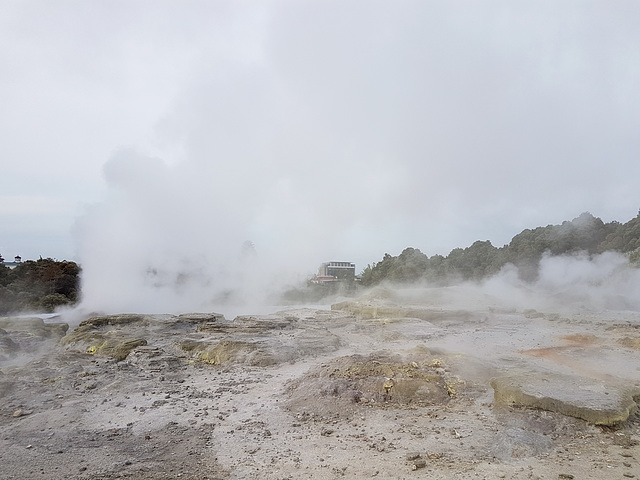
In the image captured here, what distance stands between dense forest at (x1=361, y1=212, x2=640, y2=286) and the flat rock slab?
2243 centimetres

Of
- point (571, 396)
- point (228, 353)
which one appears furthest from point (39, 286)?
point (571, 396)

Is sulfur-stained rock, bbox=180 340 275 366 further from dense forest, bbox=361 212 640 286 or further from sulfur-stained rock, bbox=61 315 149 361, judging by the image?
dense forest, bbox=361 212 640 286

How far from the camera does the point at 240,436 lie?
539cm

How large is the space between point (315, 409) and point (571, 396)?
369 centimetres

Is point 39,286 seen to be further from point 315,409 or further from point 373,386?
point 373,386

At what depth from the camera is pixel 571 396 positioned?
581 centimetres

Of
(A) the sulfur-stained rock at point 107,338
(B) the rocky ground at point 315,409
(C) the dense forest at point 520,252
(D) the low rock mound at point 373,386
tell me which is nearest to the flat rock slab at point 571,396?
(B) the rocky ground at point 315,409

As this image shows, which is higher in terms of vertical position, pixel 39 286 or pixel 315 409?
pixel 39 286

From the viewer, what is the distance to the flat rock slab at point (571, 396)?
5367 millimetres

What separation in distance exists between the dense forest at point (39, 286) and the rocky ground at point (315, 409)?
10264mm

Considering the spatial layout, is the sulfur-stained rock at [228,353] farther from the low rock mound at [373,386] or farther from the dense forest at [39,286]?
the dense forest at [39,286]

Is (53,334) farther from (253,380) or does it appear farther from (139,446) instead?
(139,446)

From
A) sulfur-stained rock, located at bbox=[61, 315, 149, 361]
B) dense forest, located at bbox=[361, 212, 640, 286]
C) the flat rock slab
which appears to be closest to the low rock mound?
the flat rock slab

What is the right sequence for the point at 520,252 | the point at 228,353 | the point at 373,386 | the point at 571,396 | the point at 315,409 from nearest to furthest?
the point at 571,396 < the point at 315,409 < the point at 373,386 < the point at 228,353 < the point at 520,252
